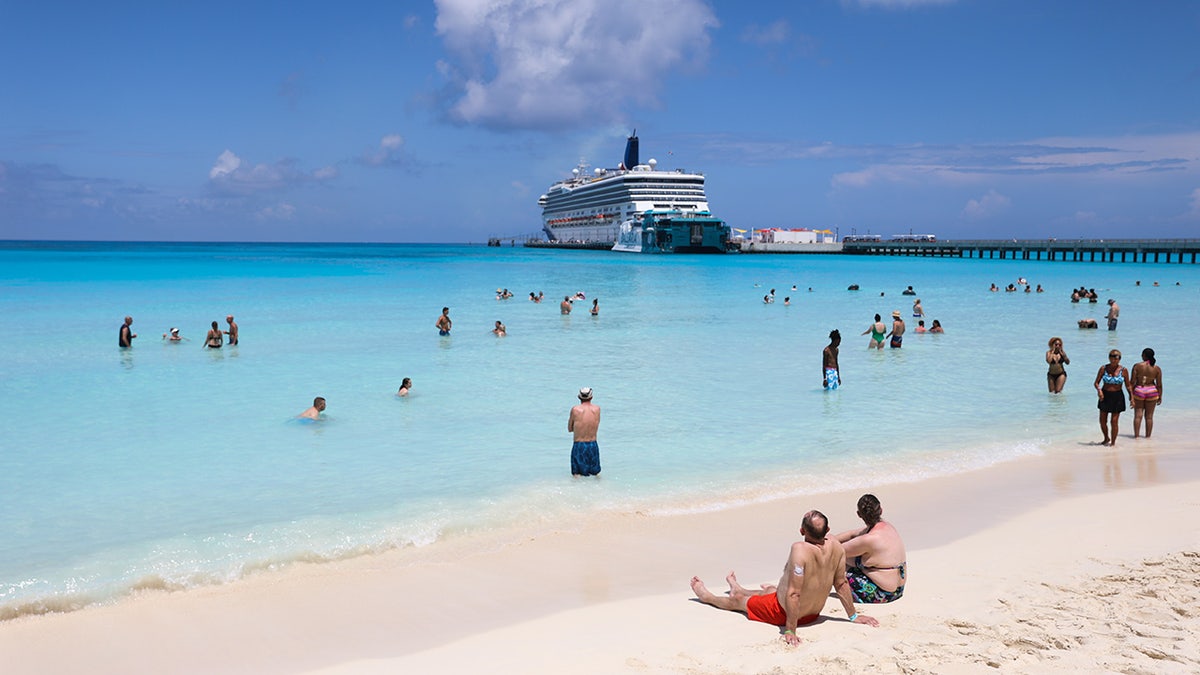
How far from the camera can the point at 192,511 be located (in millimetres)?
7949

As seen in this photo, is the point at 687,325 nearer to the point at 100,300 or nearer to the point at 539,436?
the point at 539,436

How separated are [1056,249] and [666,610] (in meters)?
97.7

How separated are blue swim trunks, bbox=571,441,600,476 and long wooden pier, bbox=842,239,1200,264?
88.0m

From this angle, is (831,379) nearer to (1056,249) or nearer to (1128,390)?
(1128,390)

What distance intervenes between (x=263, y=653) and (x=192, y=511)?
3.41 m

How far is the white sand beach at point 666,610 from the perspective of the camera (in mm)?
4781

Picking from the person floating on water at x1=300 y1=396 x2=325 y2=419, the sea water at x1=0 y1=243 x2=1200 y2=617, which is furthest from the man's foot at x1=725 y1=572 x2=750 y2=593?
the person floating on water at x1=300 y1=396 x2=325 y2=419

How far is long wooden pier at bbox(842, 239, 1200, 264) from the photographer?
80375 mm

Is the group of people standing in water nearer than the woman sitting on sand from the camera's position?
Yes

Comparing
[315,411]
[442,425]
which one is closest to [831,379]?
[442,425]

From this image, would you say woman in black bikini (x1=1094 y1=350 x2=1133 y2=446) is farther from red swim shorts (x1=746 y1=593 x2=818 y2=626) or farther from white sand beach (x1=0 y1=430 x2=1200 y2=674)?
red swim shorts (x1=746 y1=593 x2=818 y2=626)

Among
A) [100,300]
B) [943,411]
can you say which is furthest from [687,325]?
[100,300]

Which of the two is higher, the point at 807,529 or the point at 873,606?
the point at 807,529

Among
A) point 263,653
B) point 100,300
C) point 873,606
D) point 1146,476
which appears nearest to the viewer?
point 263,653
